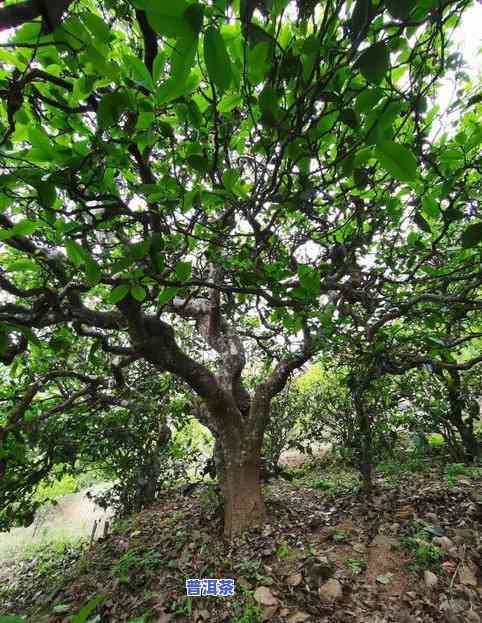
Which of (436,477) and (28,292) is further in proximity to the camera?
(436,477)

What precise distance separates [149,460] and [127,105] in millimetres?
4949

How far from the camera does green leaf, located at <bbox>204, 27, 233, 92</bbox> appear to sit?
1.68 ft

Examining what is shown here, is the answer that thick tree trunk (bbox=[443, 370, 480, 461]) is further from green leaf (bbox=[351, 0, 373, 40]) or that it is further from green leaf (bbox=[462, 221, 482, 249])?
green leaf (bbox=[351, 0, 373, 40])

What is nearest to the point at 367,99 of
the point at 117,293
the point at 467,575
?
the point at 117,293

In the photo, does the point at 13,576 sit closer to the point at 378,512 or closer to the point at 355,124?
the point at 378,512

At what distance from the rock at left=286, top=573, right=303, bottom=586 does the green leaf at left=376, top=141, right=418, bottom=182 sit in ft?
8.49

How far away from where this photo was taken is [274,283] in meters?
1.53

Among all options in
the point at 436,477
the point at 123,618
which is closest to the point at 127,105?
the point at 123,618

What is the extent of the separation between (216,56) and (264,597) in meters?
2.78

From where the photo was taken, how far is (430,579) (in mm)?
2059

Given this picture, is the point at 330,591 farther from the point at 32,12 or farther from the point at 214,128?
the point at 32,12

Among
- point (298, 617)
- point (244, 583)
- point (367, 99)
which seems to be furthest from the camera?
point (244, 583)

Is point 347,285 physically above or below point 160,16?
above

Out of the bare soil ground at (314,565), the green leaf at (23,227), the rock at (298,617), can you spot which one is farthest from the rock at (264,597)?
the green leaf at (23,227)
